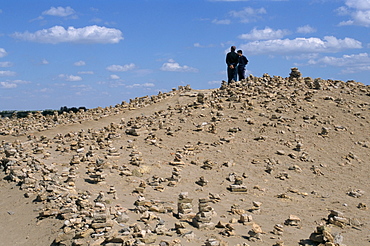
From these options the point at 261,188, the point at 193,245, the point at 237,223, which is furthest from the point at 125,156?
the point at 193,245

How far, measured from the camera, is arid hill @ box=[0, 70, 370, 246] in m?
8.91

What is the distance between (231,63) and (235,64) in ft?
0.64

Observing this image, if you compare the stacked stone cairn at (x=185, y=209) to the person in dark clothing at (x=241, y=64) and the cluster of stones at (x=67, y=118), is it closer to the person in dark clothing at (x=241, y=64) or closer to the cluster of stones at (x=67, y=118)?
the cluster of stones at (x=67, y=118)

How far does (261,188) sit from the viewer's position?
12102mm

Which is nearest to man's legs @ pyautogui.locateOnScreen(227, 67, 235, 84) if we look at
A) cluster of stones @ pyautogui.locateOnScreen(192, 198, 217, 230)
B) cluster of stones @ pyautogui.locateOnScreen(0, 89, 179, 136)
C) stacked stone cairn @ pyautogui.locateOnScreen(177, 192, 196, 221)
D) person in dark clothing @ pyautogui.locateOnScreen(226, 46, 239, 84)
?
person in dark clothing @ pyautogui.locateOnScreen(226, 46, 239, 84)

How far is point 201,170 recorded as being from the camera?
42.3ft

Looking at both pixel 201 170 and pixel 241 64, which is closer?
A: pixel 201 170

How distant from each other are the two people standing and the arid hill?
61 cm

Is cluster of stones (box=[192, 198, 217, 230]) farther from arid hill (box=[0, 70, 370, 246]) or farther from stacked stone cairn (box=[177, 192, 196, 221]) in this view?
stacked stone cairn (box=[177, 192, 196, 221])

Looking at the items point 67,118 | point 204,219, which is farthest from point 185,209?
point 67,118

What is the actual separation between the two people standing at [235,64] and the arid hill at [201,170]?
612 mm

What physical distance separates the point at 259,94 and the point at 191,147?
18.4 feet

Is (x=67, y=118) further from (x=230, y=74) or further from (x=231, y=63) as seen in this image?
(x=231, y=63)

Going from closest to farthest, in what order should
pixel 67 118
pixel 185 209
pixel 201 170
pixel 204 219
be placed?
1. pixel 204 219
2. pixel 185 209
3. pixel 201 170
4. pixel 67 118
